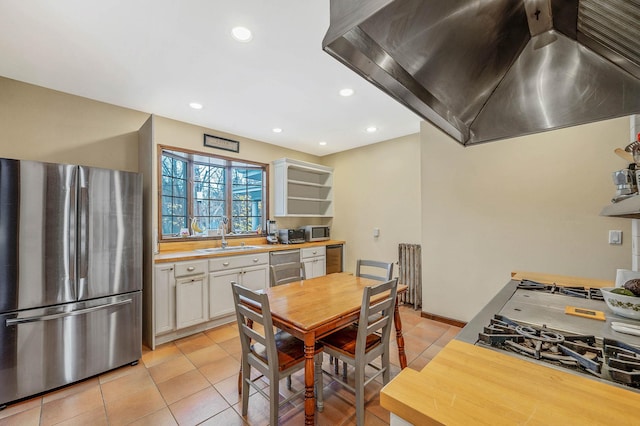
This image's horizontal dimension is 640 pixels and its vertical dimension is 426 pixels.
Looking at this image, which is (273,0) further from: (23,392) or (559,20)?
(23,392)

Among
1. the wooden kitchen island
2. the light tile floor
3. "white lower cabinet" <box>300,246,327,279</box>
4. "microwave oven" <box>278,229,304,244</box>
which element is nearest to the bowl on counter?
the wooden kitchen island

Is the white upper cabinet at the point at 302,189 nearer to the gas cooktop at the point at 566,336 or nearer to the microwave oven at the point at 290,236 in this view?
the microwave oven at the point at 290,236


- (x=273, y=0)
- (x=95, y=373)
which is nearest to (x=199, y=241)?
(x=95, y=373)

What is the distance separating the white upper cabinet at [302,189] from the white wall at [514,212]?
6.95 ft

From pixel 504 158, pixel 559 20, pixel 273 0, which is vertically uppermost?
pixel 273 0

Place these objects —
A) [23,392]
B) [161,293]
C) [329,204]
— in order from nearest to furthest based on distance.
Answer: [23,392]
[161,293]
[329,204]

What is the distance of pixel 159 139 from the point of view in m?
3.26

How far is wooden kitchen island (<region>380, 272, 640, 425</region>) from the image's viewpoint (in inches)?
24.3

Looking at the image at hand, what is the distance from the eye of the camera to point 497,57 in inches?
44.5

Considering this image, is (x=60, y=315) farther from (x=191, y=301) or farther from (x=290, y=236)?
(x=290, y=236)

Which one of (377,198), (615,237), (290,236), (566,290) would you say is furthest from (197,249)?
(615,237)

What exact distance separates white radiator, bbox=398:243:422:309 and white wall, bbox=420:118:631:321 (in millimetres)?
406

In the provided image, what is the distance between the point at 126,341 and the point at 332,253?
308 centimetres

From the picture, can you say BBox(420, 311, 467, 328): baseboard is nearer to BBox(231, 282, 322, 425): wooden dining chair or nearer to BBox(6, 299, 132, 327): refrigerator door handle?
BBox(231, 282, 322, 425): wooden dining chair
